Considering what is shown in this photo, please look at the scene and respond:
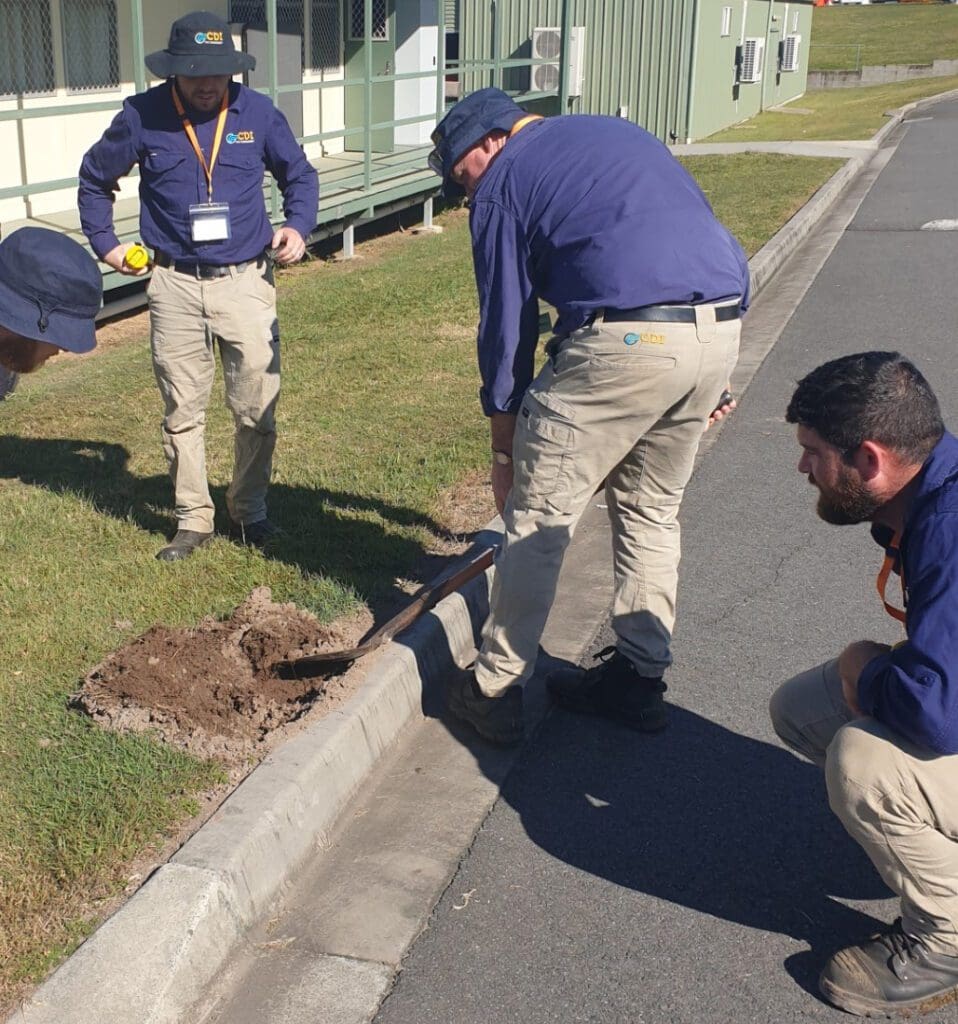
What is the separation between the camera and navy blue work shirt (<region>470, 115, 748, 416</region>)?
3678 mm

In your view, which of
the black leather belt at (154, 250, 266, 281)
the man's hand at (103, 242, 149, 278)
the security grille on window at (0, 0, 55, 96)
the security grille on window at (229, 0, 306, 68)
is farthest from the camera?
the security grille on window at (229, 0, 306, 68)

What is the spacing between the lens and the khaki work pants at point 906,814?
2959 millimetres

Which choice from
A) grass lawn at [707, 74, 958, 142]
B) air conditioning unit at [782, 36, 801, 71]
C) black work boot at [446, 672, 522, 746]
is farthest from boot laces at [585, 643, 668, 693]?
air conditioning unit at [782, 36, 801, 71]

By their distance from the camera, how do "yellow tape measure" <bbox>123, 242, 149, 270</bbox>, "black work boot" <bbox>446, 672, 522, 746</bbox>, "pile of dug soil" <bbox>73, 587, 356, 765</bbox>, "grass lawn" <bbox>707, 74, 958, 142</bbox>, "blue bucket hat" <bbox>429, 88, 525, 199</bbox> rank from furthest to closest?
"grass lawn" <bbox>707, 74, 958, 142</bbox>, "yellow tape measure" <bbox>123, 242, 149, 270</bbox>, "black work boot" <bbox>446, 672, 522, 746</bbox>, "pile of dug soil" <bbox>73, 587, 356, 765</bbox>, "blue bucket hat" <bbox>429, 88, 525, 199</bbox>

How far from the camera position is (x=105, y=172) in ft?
17.9

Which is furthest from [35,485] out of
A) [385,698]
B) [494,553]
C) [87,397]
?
[385,698]

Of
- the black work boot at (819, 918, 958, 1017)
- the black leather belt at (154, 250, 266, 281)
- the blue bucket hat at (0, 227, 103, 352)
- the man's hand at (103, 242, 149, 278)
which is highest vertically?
the blue bucket hat at (0, 227, 103, 352)

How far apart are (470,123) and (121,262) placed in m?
2.04

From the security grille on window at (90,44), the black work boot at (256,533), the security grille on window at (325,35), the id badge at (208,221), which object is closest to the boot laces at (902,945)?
the black work boot at (256,533)

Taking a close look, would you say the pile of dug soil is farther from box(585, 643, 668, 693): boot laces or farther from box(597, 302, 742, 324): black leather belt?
box(597, 302, 742, 324): black leather belt

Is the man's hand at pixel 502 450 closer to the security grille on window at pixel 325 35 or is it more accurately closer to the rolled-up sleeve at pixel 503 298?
the rolled-up sleeve at pixel 503 298

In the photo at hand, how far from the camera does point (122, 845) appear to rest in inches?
135

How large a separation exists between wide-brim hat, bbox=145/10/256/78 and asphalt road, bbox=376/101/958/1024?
2730mm

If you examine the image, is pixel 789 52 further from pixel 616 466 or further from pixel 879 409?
pixel 879 409
